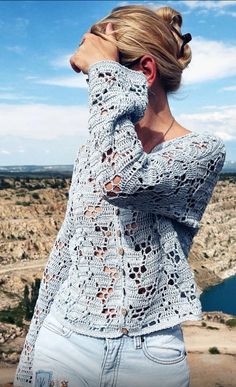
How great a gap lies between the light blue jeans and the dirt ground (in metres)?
13.2

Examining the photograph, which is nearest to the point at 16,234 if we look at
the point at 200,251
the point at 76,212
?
the point at 200,251

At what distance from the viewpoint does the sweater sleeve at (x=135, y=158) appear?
5.01 feet

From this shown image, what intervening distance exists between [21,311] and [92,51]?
24.6 metres

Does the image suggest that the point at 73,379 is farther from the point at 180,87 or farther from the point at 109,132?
the point at 180,87

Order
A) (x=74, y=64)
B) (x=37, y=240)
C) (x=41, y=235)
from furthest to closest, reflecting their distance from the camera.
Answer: (x=41, y=235)
(x=37, y=240)
(x=74, y=64)

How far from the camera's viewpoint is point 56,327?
5.58ft

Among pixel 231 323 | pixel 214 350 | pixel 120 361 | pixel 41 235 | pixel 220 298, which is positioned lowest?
pixel 220 298

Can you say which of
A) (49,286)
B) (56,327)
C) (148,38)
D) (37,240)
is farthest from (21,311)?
(148,38)

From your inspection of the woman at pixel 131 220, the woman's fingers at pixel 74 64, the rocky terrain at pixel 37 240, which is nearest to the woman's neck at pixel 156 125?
the woman at pixel 131 220

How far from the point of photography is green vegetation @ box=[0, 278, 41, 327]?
23.2 meters

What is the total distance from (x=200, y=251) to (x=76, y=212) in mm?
46801

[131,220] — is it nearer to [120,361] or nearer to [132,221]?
[132,221]

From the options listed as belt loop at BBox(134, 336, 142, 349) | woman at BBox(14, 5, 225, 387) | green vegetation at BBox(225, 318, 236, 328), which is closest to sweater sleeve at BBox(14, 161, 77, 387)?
woman at BBox(14, 5, 225, 387)

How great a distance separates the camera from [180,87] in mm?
1847
